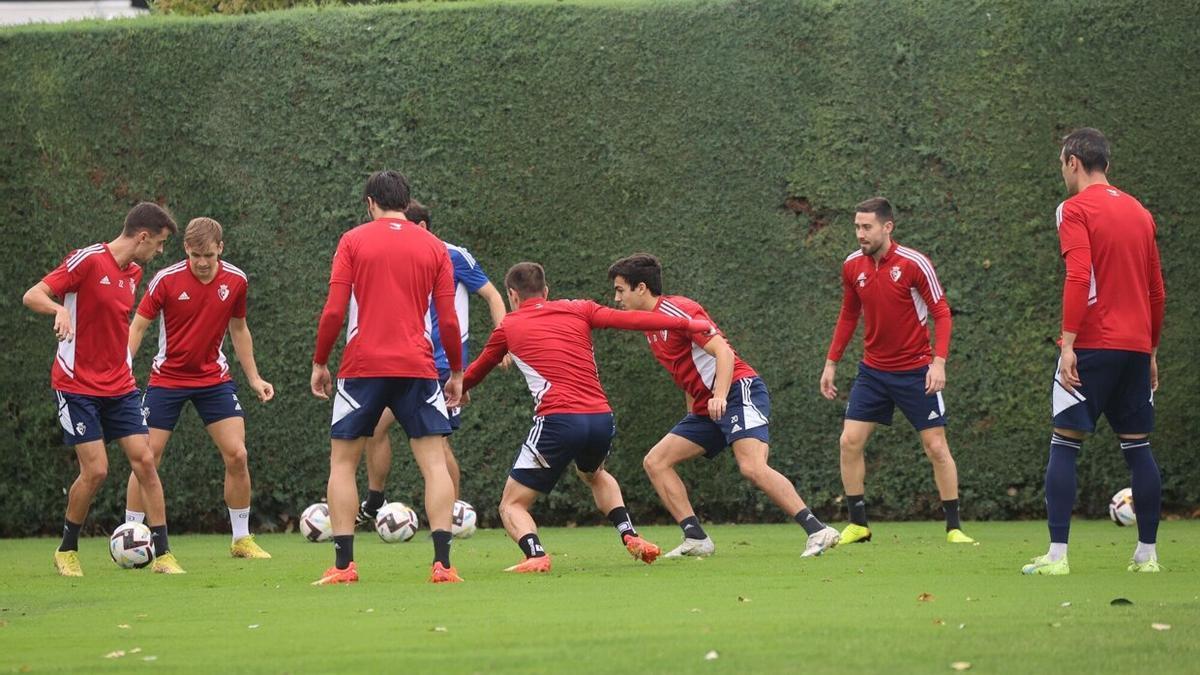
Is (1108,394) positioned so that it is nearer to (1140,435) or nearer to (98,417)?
(1140,435)

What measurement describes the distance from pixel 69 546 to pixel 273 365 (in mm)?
3572

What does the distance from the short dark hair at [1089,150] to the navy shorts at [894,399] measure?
2.89 m

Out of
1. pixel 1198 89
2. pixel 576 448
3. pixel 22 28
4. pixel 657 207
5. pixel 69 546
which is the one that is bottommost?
pixel 69 546

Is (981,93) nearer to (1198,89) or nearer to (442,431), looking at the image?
(1198,89)

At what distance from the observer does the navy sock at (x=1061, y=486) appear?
7374mm

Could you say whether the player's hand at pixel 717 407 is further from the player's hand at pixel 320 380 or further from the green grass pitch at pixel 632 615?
the player's hand at pixel 320 380

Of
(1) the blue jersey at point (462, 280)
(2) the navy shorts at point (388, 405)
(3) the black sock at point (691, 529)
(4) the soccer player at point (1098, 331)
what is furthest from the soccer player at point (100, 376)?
(4) the soccer player at point (1098, 331)

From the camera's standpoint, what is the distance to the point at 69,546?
903cm

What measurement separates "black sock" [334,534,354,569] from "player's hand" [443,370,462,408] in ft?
2.75

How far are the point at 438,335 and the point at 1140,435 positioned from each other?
4.87 meters

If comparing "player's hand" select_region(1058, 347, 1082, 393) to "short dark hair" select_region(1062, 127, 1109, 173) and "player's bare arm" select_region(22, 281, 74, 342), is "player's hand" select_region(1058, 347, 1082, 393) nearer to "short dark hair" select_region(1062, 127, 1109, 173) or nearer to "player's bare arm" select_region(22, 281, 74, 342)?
"short dark hair" select_region(1062, 127, 1109, 173)

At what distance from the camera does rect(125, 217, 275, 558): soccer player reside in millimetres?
9562

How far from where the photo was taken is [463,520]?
11.1 meters

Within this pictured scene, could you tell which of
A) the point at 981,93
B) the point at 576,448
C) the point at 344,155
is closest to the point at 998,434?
the point at 981,93
